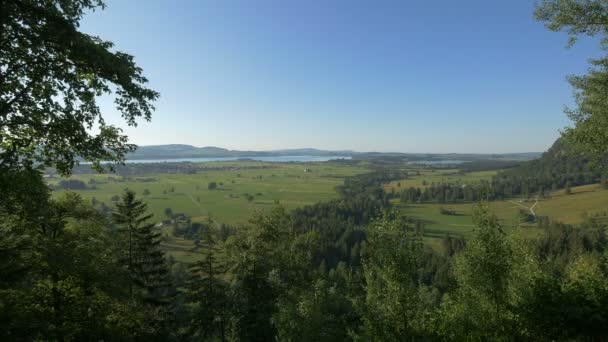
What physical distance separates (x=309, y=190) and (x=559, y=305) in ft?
584

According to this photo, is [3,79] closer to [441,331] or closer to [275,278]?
[275,278]

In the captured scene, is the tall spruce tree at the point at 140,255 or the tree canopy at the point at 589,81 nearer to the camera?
the tree canopy at the point at 589,81

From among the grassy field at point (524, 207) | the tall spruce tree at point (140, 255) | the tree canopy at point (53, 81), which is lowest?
the grassy field at point (524, 207)

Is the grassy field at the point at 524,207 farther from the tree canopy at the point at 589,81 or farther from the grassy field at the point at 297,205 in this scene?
the tree canopy at the point at 589,81

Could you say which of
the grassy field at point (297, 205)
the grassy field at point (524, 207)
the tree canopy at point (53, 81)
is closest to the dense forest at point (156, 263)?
the tree canopy at point (53, 81)

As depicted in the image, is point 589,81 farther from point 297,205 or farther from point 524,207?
point 524,207

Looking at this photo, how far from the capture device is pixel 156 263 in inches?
873

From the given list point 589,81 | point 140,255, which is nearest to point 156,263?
point 140,255

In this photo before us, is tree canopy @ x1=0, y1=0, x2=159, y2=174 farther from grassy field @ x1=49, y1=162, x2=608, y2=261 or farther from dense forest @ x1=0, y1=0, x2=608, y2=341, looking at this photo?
grassy field @ x1=49, y1=162, x2=608, y2=261

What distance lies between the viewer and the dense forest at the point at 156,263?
303 inches

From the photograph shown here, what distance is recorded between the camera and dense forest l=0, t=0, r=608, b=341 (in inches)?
303

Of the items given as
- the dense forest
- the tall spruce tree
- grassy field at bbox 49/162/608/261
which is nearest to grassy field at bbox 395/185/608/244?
grassy field at bbox 49/162/608/261

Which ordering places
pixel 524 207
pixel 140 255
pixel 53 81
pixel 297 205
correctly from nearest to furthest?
pixel 53 81 → pixel 140 255 → pixel 524 207 → pixel 297 205

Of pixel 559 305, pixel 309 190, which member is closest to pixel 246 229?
pixel 559 305
